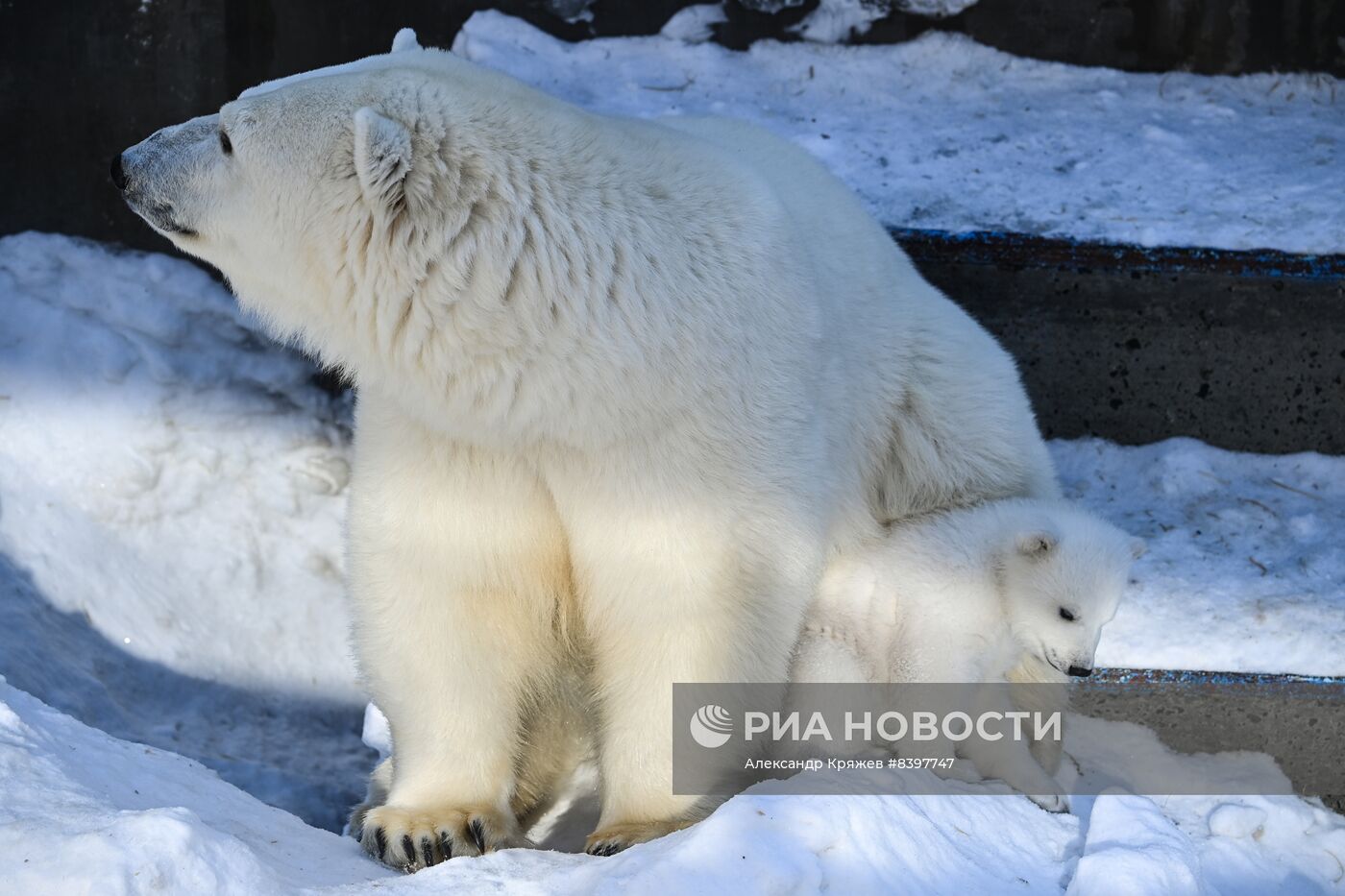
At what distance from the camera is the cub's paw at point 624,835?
2.19 metres

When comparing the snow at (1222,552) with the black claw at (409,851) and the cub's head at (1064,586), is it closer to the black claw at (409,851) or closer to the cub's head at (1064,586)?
the cub's head at (1064,586)

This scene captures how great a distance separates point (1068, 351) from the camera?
11.1 ft

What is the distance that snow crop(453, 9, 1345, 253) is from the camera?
134 inches

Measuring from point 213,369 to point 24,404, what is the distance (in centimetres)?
50

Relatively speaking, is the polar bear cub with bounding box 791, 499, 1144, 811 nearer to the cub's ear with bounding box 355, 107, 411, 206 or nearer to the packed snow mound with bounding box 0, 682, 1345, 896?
the packed snow mound with bounding box 0, 682, 1345, 896

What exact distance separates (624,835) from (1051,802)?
74 centimetres

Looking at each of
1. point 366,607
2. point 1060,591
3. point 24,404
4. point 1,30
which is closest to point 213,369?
point 24,404

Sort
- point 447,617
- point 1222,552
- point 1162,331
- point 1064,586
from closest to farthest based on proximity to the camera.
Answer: point 447,617, point 1064,586, point 1222,552, point 1162,331

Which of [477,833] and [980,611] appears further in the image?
[980,611]

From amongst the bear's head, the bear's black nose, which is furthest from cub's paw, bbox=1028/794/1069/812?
the bear's black nose

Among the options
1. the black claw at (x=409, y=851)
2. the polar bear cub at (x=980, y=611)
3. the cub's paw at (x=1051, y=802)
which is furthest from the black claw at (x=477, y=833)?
the cub's paw at (x=1051, y=802)

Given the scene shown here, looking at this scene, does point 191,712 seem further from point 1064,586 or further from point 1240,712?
point 1240,712

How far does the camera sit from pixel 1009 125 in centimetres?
382

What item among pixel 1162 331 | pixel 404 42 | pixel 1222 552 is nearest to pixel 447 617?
pixel 404 42
